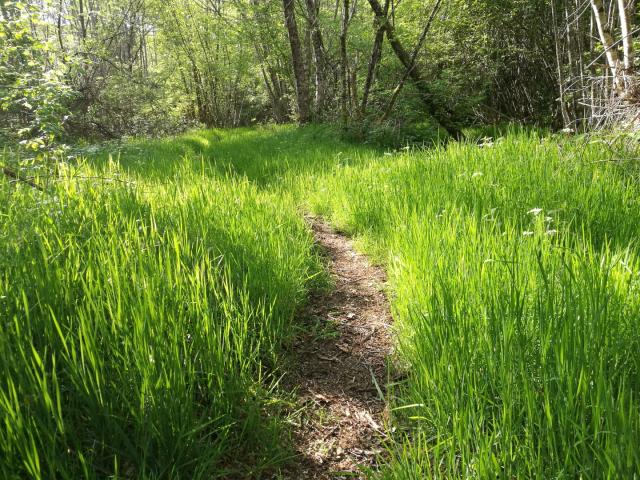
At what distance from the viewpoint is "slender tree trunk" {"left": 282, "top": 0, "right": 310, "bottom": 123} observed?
426 inches

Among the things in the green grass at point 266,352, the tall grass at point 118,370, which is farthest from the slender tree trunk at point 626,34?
the tall grass at point 118,370

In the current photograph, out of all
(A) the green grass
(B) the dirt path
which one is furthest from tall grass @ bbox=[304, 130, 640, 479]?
(B) the dirt path

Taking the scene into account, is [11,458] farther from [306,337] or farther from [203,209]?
[203,209]

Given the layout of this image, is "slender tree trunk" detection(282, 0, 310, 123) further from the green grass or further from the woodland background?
the green grass

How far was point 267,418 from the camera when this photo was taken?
153 centimetres

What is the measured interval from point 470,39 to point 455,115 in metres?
2.50

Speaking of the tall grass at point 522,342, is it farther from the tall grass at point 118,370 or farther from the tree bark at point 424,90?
the tree bark at point 424,90

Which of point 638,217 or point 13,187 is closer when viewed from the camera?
point 638,217

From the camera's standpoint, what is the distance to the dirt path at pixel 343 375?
1445mm

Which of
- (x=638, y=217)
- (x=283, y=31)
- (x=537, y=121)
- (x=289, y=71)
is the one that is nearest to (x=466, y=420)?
(x=638, y=217)

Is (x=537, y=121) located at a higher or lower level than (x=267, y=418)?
higher

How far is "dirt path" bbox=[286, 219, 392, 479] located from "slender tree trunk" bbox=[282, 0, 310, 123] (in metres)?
10.0

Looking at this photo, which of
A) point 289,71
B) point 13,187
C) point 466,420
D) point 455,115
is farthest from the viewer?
point 289,71

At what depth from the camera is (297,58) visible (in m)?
11.4
